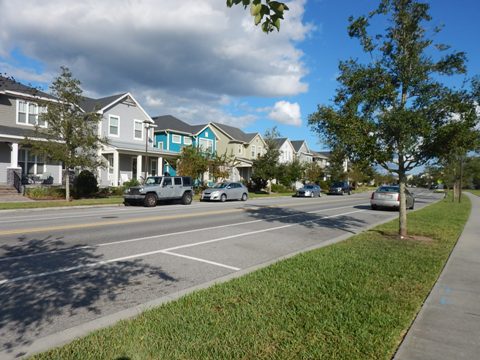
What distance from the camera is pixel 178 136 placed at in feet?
144

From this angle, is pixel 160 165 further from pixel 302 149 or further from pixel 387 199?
pixel 302 149

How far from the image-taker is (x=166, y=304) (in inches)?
195

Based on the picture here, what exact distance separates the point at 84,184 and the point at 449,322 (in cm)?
2527

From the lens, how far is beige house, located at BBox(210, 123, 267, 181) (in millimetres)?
53344

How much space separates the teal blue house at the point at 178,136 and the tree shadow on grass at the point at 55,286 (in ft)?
103

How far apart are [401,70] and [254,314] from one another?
27.3 feet

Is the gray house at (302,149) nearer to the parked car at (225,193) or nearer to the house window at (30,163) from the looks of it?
the parked car at (225,193)

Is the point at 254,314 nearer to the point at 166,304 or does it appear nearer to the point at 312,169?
the point at 166,304

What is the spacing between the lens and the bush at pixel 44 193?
77.5 ft

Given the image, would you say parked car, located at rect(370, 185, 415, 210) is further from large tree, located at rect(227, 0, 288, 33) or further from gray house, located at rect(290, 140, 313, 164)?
gray house, located at rect(290, 140, 313, 164)

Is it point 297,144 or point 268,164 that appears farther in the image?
point 297,144

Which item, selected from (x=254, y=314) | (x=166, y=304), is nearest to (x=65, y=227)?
(x=166, y=304)

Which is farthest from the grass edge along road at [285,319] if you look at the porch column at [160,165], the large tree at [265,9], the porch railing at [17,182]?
the porch column at [160,165]

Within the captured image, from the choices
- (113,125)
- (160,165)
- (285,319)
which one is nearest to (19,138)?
(113,125)
